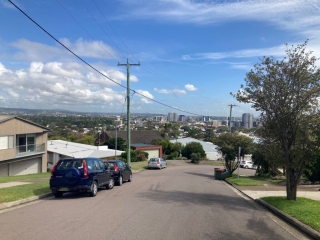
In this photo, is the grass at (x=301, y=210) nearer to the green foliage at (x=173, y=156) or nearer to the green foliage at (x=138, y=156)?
the green foliage at (x=138, y=156)

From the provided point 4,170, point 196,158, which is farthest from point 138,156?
point 4,170

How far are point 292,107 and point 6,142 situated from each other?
33383 millimetres

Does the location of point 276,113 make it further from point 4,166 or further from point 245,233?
point 4,166

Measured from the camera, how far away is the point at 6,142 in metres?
39.0

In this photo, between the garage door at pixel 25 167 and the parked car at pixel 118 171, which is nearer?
the parked car at pixel 118 171

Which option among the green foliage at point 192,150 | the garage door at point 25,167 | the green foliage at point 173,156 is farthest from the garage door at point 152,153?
the garage door at point 25,167

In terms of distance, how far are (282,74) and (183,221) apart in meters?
7.25

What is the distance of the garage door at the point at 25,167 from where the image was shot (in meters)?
42.1

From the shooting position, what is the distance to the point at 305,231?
8.92m

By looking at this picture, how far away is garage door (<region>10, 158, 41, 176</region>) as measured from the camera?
42.1m

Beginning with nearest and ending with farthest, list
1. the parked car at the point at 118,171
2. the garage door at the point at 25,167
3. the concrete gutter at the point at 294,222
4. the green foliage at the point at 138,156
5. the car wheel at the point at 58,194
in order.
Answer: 1. the concrete gutter at the point at 294,222
2. the car wheel at the point at 58,194
3. the parked car at the point at 118,171
4. the garage door at the point at 25,167
5. the green foliage at the point at 138,156

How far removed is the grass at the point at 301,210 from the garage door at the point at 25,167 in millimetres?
35090

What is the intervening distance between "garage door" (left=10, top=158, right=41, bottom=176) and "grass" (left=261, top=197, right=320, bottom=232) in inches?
1381

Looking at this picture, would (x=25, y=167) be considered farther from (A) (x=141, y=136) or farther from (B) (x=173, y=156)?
(A) (x=141, y=136)
